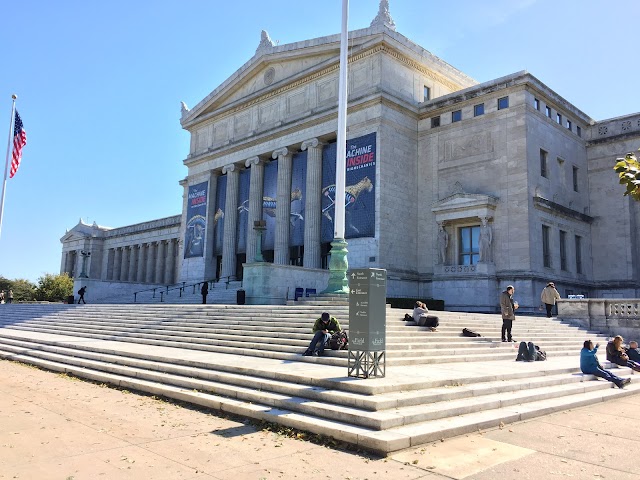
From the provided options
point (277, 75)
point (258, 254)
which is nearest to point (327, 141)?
point (277, 75)

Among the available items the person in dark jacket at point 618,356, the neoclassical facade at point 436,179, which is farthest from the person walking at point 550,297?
the person in dark jacket at point 618,356

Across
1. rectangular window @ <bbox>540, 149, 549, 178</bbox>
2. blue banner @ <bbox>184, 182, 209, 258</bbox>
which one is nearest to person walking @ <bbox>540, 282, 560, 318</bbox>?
rectangular window @ <bbox>540, 149, 549, 178</bbox>

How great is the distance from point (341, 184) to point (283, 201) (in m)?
22.3

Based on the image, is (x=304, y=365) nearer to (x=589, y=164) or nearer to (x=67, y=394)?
(x=67, y=394)

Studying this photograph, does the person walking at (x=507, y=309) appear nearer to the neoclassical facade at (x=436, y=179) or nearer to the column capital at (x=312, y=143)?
the neoclassical facade at (x=436, y=179)

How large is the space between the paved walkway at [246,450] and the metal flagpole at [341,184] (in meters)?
9.96

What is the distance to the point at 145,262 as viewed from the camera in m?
69.7

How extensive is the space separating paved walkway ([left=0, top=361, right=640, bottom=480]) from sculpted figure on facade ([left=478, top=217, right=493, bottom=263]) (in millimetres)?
22172

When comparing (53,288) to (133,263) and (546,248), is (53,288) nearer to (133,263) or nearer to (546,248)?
(133,263)

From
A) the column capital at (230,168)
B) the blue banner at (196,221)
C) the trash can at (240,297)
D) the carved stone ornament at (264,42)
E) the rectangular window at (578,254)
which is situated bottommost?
the trash can at (240,297)

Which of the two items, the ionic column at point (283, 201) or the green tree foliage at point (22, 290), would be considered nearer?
the ionic column at point (283, 201)

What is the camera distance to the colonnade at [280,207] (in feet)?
124

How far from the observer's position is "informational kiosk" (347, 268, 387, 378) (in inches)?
405

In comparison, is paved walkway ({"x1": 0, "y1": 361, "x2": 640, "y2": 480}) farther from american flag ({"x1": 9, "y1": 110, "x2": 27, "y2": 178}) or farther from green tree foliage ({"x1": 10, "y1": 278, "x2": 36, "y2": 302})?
green tree foliage ({"x1": 10, "y1": 278, "x2": 36, "y2": 302})
